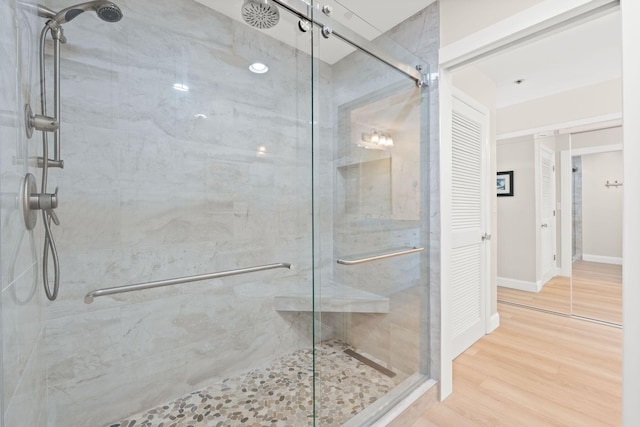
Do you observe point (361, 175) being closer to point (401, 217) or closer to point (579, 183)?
point (401, 217)

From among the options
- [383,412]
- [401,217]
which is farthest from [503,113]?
[383,412]

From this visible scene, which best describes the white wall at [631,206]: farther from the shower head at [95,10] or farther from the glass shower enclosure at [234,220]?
the shower head at [95,10]

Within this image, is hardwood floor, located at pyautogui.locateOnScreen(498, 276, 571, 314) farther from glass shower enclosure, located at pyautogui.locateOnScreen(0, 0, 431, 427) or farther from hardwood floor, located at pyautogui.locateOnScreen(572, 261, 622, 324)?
glass shower enclosure, located at pyautogui.locateOnScreen(0, 0, 431, 427)

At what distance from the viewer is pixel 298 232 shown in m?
2.05

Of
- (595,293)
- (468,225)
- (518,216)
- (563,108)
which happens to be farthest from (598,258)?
(563,108)

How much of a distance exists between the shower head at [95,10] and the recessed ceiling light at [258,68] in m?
0.73

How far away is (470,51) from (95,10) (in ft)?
6.31

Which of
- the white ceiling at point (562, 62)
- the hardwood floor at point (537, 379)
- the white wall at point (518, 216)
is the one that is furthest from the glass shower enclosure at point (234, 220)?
the white wall at point (518, 216)

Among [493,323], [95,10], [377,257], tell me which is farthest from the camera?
[493,323]

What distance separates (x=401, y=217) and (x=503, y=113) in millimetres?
2890

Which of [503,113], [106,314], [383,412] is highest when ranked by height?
[503,113]

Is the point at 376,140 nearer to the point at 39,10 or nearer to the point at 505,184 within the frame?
the point at 39,10

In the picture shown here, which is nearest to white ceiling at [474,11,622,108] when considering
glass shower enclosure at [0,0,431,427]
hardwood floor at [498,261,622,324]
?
glass shower enclosure at [0,0,431,427]

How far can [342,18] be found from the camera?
61.9 inches
